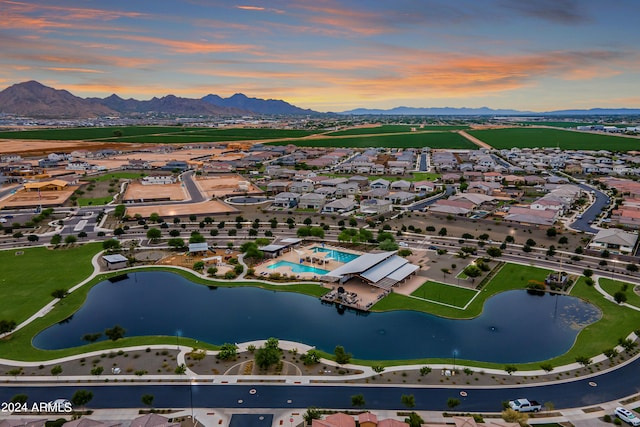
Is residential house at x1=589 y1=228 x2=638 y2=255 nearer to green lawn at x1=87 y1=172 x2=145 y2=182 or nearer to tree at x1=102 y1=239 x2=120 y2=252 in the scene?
tree at x1=102 y1=239 x2=120 y2=252

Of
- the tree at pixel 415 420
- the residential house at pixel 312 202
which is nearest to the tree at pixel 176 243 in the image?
the residential house at pixel 312 202

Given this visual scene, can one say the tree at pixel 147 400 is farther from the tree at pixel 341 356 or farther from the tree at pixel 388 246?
the tree at pixel 388 246

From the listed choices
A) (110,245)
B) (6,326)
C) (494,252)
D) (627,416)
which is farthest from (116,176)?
(627,416)

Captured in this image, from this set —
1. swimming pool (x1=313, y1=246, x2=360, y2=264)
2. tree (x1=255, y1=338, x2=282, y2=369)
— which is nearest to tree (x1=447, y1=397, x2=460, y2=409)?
tree (x1=255, y1=338, x2=282, y2=369)

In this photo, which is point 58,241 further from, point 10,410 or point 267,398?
point 267,398

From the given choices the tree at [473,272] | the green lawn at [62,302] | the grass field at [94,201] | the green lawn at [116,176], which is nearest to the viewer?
the green lawn at [62,302]
